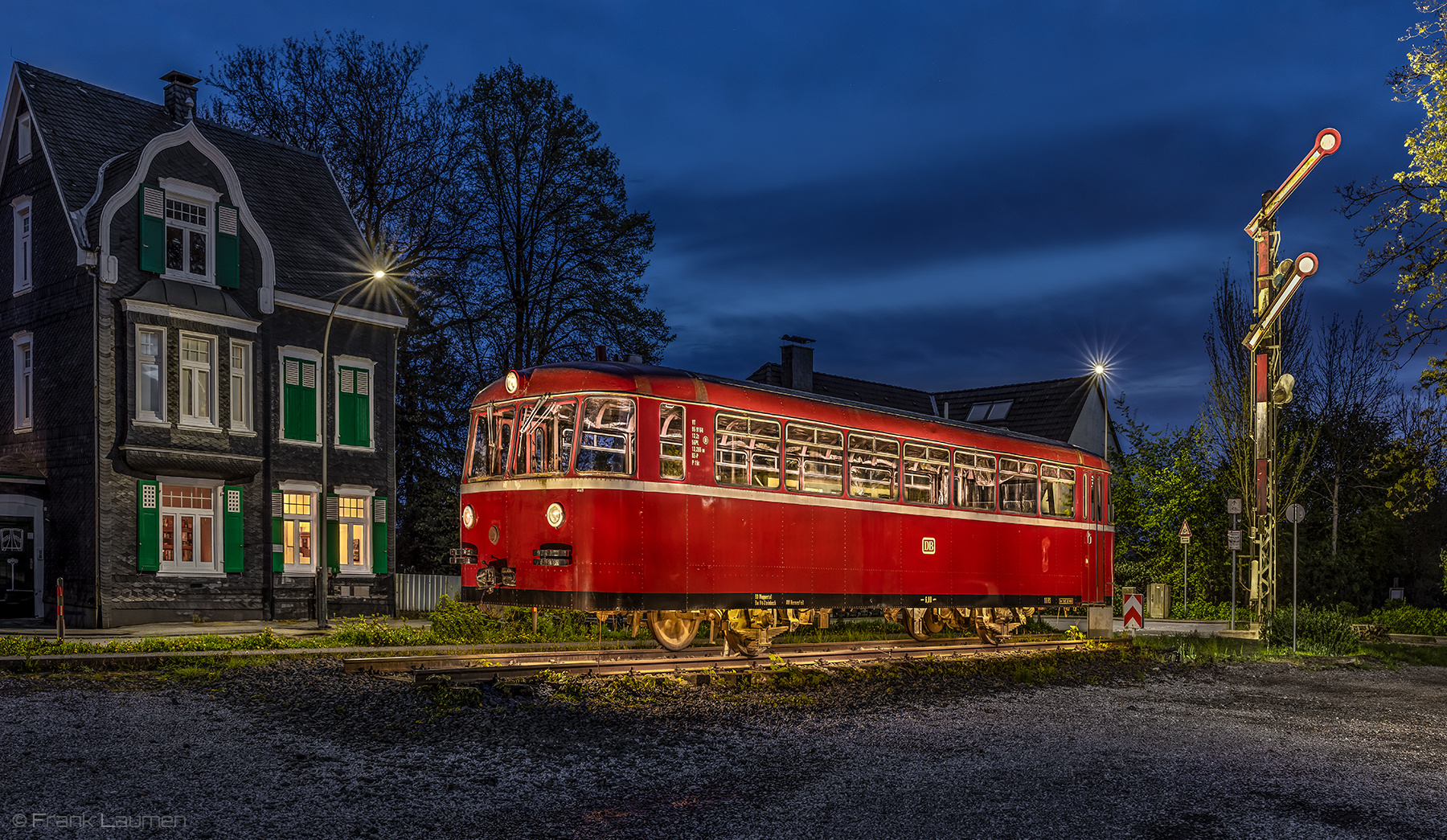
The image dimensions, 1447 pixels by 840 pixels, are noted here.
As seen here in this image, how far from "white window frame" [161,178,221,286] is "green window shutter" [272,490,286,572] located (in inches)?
192

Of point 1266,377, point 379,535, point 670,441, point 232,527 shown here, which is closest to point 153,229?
point 232,527

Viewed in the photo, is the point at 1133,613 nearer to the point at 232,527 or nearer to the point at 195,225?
the point at 232,527

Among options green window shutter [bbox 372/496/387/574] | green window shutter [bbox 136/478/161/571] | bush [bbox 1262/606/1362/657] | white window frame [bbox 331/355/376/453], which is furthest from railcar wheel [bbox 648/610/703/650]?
white window frame [bbox 331/355/376/453]

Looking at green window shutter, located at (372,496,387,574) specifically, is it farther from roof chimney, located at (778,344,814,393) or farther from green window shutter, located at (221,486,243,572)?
roof chimney, located at (778,344,814,393)

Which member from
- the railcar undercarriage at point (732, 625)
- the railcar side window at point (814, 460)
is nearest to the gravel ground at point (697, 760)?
the railcar undercarriage at point (732, 625)

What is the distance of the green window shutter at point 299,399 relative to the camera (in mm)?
26594

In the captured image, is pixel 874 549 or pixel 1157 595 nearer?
pixel 874 549

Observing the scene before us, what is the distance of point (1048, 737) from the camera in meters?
10.7

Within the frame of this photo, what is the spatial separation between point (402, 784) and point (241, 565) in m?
18.9

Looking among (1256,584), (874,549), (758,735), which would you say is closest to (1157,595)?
(1256,584)

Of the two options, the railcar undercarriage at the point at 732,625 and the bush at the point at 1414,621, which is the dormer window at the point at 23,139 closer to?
the railcar undercarriage at the point at 732,625

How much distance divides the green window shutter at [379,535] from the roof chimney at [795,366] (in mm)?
17748

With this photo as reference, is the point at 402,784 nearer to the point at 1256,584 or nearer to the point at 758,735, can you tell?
the point at 758,735

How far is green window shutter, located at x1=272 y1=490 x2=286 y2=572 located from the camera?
84.7 ft
